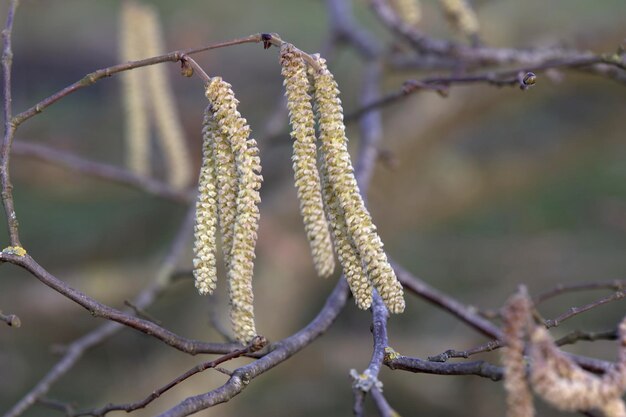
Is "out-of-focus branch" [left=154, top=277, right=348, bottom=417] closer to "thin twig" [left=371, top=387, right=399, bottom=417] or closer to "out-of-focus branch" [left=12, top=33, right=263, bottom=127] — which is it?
"thin twig" [left=371, top=387, right=399, bottom=417]

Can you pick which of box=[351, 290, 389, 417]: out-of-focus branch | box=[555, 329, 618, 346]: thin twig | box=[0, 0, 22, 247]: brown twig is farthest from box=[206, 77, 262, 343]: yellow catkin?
box=[555, 329, 618, 346]: thin twig

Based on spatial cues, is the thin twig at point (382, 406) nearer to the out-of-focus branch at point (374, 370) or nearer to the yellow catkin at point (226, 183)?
the out-of-focus branch at point (374, 370)

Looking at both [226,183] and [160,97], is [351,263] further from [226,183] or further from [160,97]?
[160,97]

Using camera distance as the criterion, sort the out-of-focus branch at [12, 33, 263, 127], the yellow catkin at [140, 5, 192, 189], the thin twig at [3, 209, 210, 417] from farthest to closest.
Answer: the yellow catkin at [140, 5, 192, 189]
the thin twig at [3, 209, 210, 417]
the out-of-focus branch at [12, 33, 263, 127]

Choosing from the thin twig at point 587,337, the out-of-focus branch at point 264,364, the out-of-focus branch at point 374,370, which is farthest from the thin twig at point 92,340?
the thin twig at point 587,337

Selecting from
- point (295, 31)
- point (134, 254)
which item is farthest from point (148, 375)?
point (295, 31)

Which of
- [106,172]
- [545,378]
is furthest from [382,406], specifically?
[106,172]
